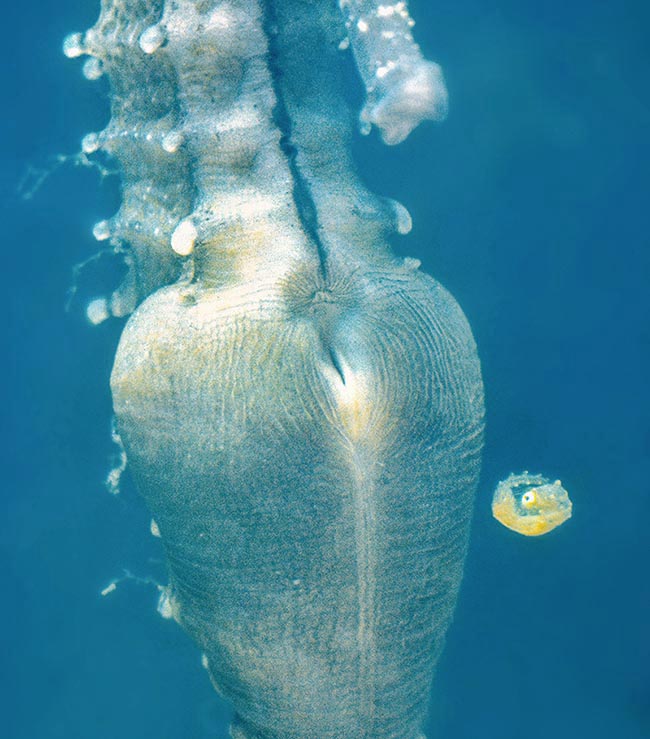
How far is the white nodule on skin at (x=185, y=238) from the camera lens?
3750mm

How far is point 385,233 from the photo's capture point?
4.11 m

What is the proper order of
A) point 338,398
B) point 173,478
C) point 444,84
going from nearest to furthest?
1. point 338,398
2. point 173,478
3. point 444,84

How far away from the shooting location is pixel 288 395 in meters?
3.33

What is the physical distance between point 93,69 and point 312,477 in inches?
115

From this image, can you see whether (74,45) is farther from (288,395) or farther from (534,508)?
(534,508)

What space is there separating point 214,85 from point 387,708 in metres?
3.19

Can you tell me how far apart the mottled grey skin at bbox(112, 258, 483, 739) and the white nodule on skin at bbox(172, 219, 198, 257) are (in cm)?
24

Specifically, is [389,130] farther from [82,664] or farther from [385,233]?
[82,664]

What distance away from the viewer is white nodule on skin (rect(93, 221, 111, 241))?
4.86m

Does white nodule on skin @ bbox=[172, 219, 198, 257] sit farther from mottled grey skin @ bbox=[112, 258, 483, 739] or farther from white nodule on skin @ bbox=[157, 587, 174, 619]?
white nodule on skin @ bbox=[157, 587, 174, 619]

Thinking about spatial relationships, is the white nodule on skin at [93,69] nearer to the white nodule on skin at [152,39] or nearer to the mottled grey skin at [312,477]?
the white nodule on skin at [152,39]

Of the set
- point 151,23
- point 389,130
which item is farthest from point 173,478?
point 389,130

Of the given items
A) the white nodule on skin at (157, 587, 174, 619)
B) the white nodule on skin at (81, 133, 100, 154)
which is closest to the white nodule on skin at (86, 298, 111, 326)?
the white nodule on skin at (81, 133, 100, 154)

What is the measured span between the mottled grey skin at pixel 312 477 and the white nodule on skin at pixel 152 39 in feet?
3.87
